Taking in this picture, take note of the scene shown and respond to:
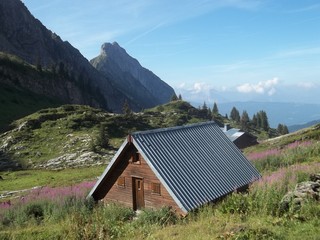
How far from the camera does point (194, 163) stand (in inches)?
768

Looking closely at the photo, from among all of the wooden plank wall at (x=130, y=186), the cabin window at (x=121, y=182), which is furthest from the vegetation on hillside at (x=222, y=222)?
the cabin window at (x=121, y=182)

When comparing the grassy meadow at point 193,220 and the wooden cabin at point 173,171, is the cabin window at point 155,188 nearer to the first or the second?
the wooden cabin at point 173,171

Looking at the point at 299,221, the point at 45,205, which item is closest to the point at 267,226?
the point at 299,221

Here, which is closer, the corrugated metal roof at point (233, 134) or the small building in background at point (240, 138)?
the corrugated metal roof at point (233, 134)

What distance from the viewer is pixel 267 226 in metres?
11.0

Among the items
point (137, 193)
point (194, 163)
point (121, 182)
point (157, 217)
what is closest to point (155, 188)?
point (137, 193)

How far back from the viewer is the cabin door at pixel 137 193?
19438mm

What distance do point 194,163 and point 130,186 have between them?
3.63m

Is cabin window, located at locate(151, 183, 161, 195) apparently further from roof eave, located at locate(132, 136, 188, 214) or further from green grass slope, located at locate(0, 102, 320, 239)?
green grass slope, located at locate(0, 102, 320, 239)

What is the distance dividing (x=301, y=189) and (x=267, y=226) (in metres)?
3.35

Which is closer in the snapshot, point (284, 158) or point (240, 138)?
point (284, 158)

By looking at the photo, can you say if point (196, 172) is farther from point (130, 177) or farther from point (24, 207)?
point (24, 207)

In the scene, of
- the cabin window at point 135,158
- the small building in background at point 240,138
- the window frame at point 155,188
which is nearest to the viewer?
the window frame at point 155,188

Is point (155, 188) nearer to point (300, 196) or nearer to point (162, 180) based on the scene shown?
point (162, 180)
